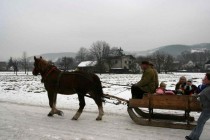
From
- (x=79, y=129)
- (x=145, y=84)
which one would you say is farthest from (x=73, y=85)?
(x=145, y=84)

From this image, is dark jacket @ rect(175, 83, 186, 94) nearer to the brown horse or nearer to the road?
the road

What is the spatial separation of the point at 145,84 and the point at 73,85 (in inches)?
98.2

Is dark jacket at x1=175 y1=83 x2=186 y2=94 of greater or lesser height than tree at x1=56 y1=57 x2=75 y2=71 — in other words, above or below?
below

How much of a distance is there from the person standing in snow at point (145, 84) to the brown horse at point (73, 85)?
1353 mm

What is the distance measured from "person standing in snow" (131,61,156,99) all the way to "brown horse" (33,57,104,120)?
135 centimetres

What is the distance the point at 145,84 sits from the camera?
8.16 metres

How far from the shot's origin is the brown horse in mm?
8789

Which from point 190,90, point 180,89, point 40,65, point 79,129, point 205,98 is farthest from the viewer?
point 40,65

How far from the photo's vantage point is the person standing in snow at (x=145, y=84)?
26.7 ft

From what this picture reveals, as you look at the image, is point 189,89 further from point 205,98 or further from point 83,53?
point 83,53

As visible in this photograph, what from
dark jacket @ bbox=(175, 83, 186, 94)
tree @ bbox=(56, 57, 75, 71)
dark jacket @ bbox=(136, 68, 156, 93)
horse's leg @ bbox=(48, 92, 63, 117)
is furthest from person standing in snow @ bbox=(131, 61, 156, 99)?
tree @ bbox=(56, 57, 75, 71)

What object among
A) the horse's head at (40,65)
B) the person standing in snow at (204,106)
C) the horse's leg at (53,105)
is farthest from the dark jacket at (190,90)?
the horse's head at (40,65)

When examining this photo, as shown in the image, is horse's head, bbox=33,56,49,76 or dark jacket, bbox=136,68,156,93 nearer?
dark jacket, bbox=136,68,156,93

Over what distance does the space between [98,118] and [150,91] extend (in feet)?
6.29
